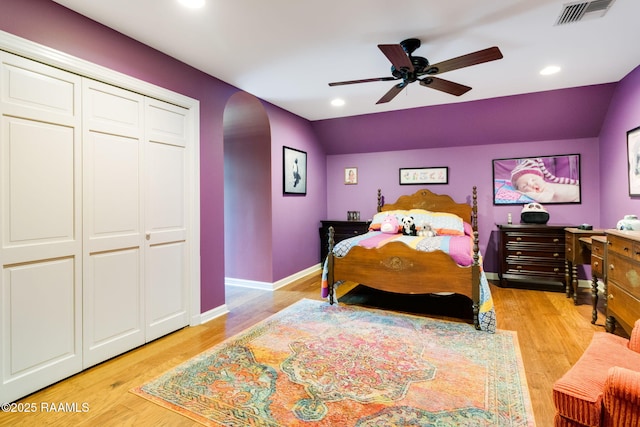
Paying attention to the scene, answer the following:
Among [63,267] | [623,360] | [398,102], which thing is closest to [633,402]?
[623,360]

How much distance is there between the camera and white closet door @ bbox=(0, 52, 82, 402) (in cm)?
199

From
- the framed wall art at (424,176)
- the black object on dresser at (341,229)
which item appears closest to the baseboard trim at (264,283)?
the black object on dresser at (341,229)

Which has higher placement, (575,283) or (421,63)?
(421,63)

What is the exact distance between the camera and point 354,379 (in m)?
2.19

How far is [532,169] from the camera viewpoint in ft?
15.5

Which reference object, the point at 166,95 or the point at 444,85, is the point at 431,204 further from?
the point at 166,95

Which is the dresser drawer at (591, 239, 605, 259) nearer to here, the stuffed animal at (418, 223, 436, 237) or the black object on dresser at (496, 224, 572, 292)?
the black object on dresser at (496, 224, 572, 292)

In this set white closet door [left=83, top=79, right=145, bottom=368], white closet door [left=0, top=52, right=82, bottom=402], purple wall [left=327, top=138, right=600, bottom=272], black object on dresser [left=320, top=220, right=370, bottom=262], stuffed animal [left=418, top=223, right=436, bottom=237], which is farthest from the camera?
black object on dresser [left=320, top=220, right=370, bottom=262]

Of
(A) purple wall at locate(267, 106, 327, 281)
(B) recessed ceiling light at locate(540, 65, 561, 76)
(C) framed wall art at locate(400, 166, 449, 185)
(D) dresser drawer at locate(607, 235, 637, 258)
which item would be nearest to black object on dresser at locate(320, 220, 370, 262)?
(A) purple wall at locate(267, 106, 327, 281)

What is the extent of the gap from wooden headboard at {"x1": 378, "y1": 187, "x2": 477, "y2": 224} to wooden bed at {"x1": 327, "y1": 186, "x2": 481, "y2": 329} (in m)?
1.61

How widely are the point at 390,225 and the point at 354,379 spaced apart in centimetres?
265

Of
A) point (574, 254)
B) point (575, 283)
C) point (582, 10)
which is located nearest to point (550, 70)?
point (582, 10)

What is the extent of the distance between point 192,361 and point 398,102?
3.89m

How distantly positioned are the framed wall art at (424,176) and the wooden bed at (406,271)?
1.97m
